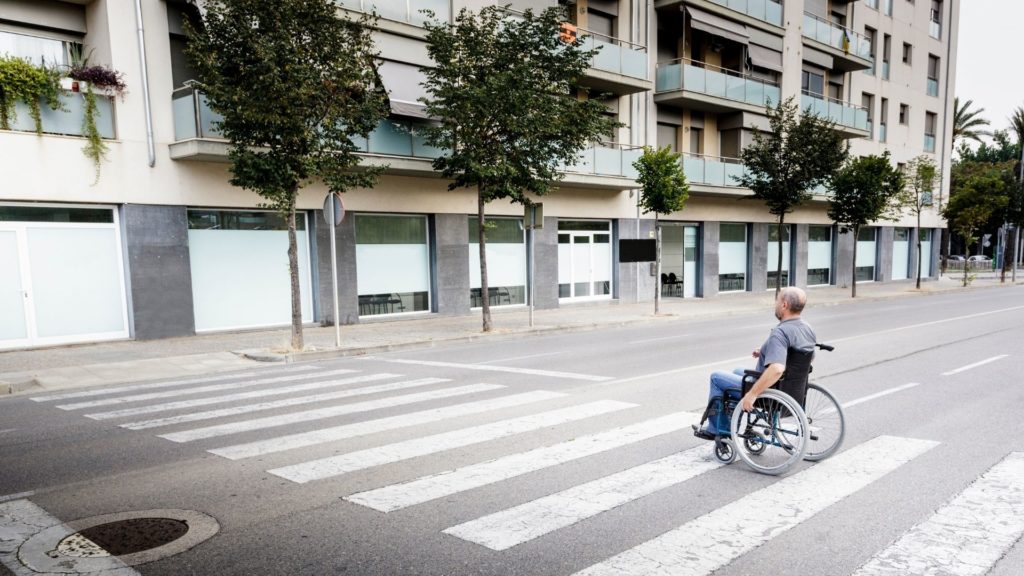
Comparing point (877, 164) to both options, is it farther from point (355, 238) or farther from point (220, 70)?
point (220, 70)

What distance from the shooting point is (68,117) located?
1273 centimetres

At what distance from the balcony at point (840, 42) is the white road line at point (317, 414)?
27936 mm

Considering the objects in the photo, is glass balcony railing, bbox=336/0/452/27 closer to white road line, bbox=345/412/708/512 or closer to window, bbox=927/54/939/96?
white road line, bbox=345/412/708/512

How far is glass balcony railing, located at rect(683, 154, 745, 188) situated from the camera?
2395 centimetres

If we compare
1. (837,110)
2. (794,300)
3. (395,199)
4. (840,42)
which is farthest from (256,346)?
(840,42)

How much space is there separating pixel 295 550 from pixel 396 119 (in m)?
14.1

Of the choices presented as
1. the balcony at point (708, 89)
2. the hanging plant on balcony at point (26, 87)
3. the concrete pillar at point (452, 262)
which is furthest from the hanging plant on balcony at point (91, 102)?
the balcony at point (708, 89)

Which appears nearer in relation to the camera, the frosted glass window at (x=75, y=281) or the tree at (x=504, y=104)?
the frosted glass window at (x=75, y=281)

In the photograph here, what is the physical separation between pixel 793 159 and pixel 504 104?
1438 centimetres

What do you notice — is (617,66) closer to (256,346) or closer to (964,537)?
(256,346)

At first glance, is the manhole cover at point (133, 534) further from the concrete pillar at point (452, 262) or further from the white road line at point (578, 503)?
the concrete pillar at point (452, 262)

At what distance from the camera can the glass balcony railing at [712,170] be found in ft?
78.6

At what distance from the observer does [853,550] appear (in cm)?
370

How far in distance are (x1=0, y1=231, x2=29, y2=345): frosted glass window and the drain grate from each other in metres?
10.8
